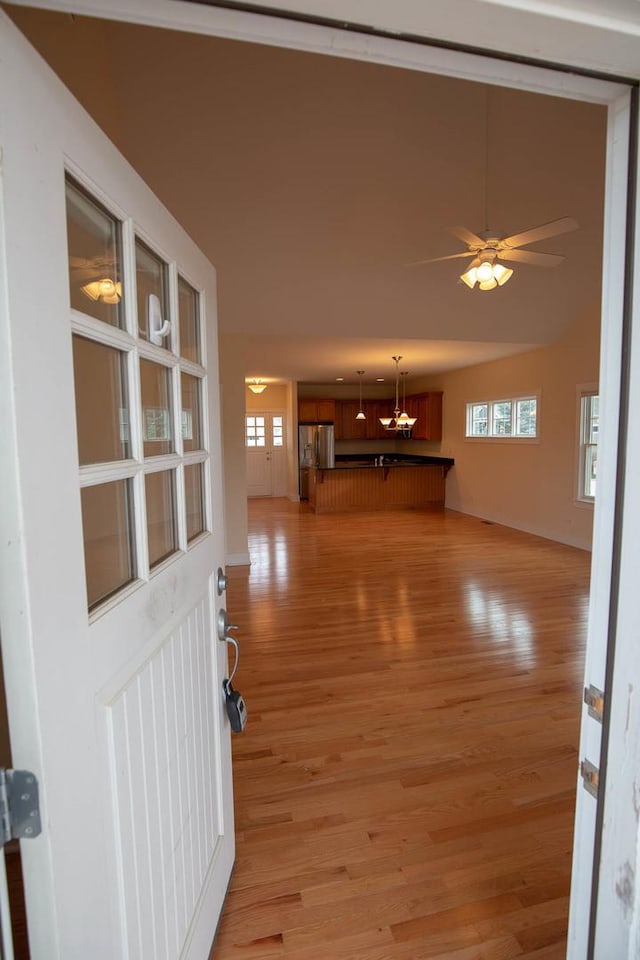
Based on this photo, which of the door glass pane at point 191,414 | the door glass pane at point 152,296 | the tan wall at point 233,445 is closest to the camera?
the door glass pane at point 152,296

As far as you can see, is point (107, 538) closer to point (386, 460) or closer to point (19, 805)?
point (19, 805)

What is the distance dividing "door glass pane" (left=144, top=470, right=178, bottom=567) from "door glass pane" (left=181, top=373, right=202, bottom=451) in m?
0.13

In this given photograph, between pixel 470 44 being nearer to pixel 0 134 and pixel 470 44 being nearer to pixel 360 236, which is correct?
pixel 0 134

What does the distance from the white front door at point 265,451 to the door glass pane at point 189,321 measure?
9.28 m

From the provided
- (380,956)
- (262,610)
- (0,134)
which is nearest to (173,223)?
(0,134)

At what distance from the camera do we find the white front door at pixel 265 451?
1063 cm

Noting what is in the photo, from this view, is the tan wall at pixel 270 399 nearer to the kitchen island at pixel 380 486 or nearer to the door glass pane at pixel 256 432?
the door glass pane at pixel 256 432

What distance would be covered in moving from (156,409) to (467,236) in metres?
2.69

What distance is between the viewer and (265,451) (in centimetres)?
1073

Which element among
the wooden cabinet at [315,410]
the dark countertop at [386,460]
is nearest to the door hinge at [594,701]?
the dark countertop at [386,460]

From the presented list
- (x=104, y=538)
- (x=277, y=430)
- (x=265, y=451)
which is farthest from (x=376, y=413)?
(x=104, y=538)

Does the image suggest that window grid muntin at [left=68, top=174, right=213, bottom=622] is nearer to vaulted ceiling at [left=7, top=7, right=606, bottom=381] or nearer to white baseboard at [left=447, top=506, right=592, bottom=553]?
vaulted ceiling at [left=7, top=7, right=606, bottom=381]

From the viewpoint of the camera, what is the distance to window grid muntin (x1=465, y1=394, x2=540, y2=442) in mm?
6853

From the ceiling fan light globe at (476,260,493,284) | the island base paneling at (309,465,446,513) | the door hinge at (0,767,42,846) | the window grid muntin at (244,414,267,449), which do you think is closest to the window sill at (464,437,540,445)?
the island base paneling at (309,465,446,513)
